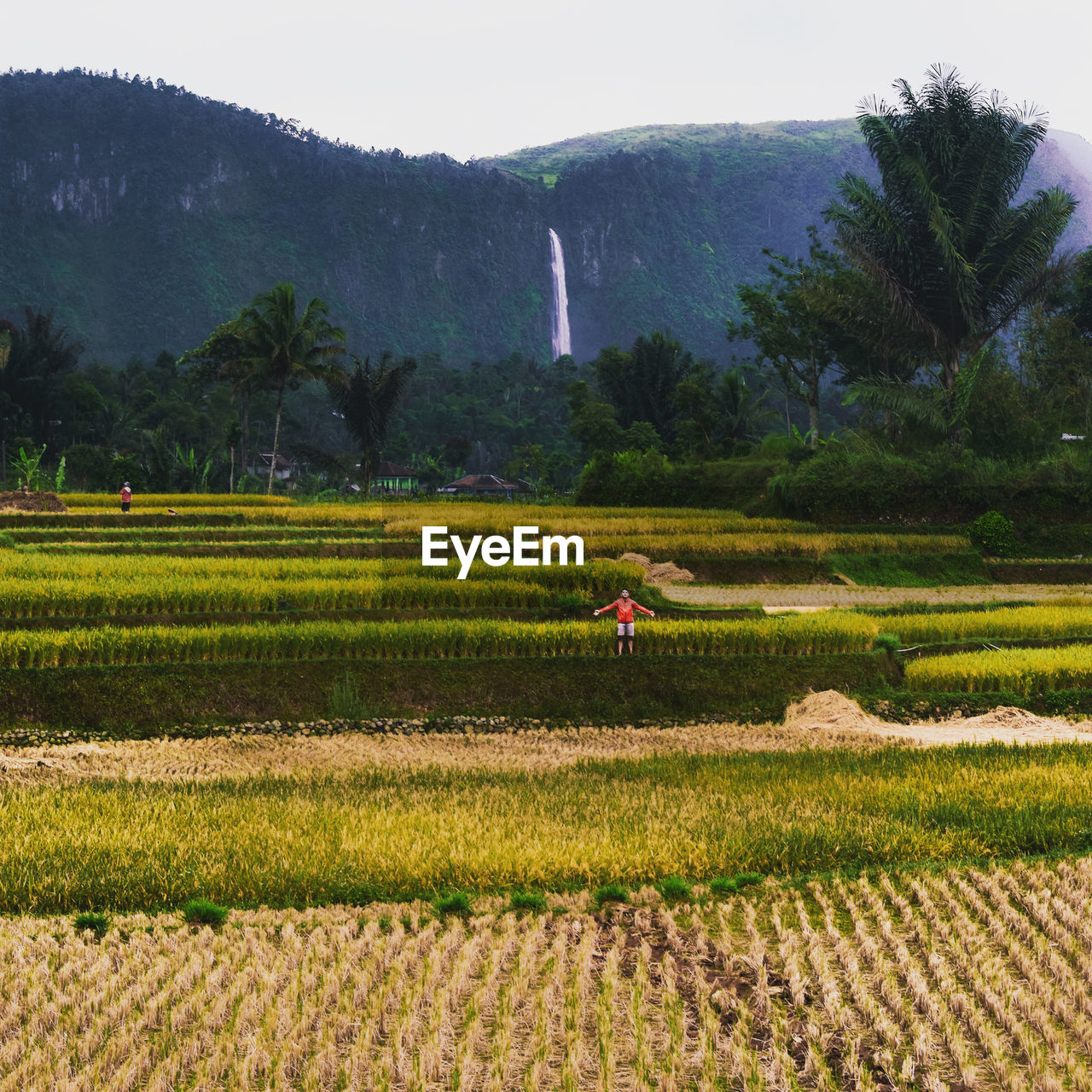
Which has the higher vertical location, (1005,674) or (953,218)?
(953,218)

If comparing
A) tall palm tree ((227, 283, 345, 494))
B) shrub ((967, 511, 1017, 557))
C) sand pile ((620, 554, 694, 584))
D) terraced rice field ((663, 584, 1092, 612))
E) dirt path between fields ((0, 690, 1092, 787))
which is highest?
tall palm tree ((227, 283, 345, 494))

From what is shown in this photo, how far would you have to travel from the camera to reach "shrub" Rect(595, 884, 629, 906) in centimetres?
486

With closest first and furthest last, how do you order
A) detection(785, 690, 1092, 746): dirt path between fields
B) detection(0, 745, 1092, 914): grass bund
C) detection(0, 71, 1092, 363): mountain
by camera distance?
detection(0, 745, 1092, 914): grass bund < detection(785, 690, 1092, 746): dirt path between fields < detection(0, 71, 1092, 363): mountain

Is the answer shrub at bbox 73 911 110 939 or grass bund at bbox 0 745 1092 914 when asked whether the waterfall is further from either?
shrub at bbox 73 911 110 939

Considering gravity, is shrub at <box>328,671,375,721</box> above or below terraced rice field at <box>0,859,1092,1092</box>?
below

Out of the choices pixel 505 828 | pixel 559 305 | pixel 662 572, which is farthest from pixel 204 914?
pixel 559 305

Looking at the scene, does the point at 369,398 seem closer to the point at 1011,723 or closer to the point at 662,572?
the point at 662,572

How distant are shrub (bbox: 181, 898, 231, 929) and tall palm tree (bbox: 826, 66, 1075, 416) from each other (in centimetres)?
2479

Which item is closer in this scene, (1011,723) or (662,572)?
(1011,723)

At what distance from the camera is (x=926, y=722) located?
10016 millimetres

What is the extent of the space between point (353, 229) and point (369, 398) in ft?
365

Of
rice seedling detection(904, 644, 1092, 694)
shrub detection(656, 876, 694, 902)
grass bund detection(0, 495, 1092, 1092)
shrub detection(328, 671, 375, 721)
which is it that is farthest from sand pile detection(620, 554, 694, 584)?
shrub detection(656, 876, 694, 902)

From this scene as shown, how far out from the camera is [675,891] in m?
4.93

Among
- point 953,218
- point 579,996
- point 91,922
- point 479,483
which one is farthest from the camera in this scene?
point 479,483
